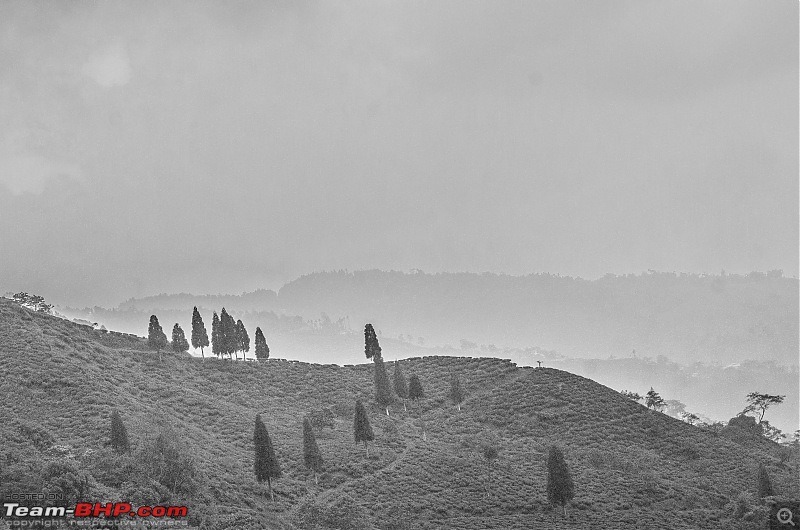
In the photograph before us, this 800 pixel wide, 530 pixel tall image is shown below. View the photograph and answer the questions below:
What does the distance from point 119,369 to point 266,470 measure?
43992mm

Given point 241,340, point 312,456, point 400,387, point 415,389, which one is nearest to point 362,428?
point 312,456

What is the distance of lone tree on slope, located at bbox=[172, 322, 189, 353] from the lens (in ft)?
372

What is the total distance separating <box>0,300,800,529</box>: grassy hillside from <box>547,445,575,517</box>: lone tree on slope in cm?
180

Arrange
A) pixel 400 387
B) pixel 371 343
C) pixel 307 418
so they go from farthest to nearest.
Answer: pixel 371 343
pixel 400 387
pixel 307 418

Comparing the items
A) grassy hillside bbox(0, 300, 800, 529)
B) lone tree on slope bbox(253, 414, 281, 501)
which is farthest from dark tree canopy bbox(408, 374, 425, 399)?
lone tree on slope bbox(253, 414, 281, 501)

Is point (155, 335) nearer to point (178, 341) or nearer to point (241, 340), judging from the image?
point (178, 341)

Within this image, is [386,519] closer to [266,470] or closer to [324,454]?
[266,470]

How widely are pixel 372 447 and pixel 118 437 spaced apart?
30416mm

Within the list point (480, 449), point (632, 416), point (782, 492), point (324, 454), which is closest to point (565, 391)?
point (632, 416)

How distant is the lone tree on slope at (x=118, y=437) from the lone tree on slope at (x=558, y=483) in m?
42.0

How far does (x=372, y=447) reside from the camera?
238 ft

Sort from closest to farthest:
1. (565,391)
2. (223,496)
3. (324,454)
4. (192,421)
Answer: (223,496), (324,454), (192,421), (565,391)

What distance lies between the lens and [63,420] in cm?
6103

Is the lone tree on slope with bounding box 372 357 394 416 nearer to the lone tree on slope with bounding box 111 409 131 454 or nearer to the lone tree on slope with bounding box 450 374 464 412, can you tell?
the lone tree on slope with bounding box 450 374 464 412
